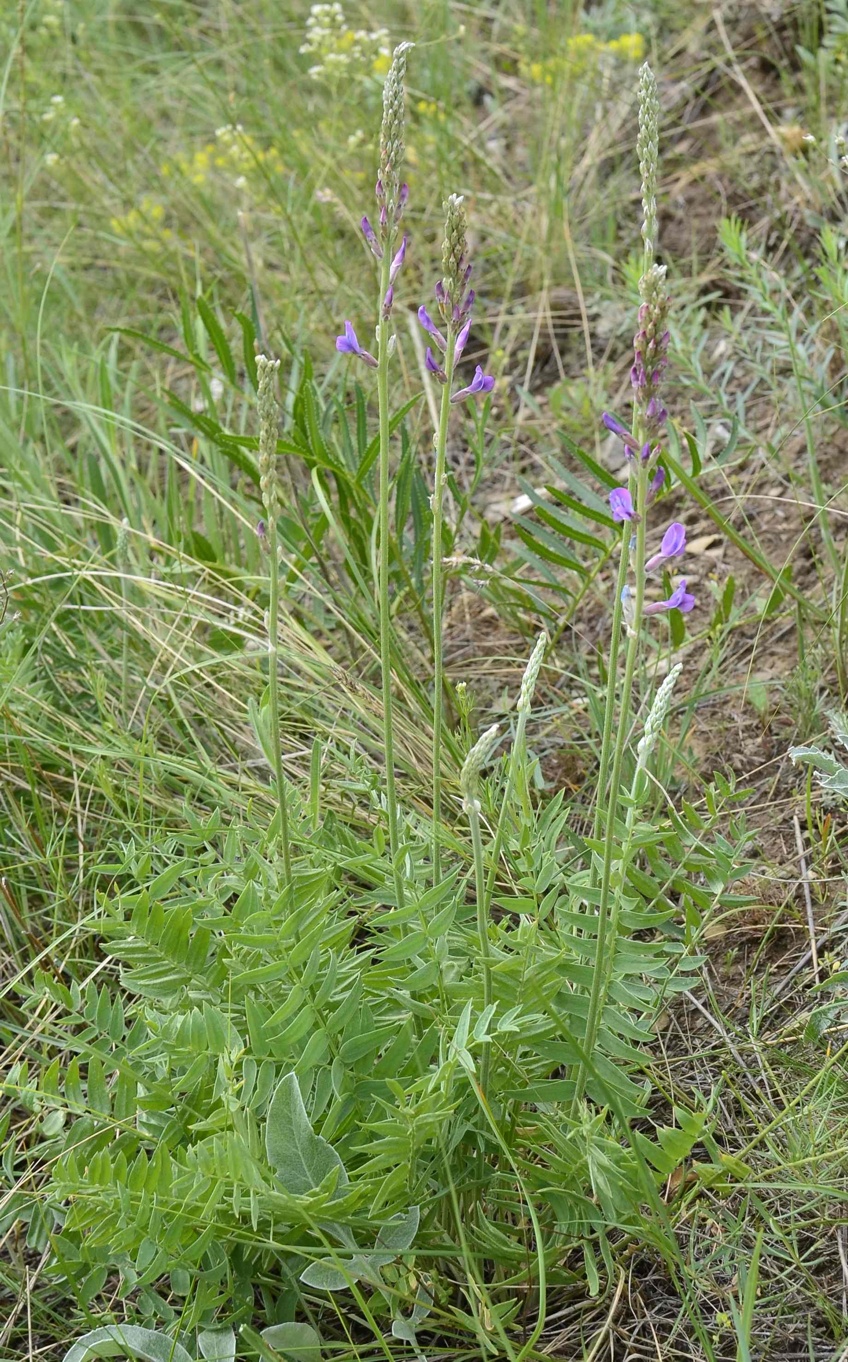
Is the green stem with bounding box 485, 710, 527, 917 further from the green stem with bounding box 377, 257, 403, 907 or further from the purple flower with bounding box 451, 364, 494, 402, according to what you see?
the purple flower with bounding box 451, 364, 494, 402

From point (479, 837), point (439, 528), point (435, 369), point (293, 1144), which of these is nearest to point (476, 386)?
point (435, 369)

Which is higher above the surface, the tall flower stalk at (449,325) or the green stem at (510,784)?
the tall flower stalk at (449,325)

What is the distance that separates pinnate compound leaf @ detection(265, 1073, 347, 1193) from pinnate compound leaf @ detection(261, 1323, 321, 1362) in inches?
7.6

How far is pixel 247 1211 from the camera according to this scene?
1.46 m

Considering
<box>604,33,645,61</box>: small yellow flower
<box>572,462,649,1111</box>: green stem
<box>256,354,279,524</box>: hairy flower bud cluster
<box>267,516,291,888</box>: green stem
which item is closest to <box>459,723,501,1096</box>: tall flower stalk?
<box>572,462,649,1111</box>: green stem

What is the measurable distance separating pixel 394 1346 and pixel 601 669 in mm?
→ 1202

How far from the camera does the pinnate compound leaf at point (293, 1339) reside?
1469mm

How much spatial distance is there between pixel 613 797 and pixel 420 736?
1.02 metres

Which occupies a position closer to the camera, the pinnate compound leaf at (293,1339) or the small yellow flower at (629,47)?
the pinnate compound leaf at (293,1339)

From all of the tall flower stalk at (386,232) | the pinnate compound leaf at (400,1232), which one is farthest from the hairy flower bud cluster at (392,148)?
the pinnate compound leaf at (400,1232)

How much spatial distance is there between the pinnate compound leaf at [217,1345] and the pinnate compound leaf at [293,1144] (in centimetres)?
23

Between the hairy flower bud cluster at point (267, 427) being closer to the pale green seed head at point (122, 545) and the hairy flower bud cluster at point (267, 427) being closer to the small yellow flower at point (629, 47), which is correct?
the pale green seed head at point (122, 545)

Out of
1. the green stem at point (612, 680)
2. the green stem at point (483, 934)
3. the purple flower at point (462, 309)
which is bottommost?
the green stem at point (483, 934)

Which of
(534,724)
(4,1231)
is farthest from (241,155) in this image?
(4,1231)
